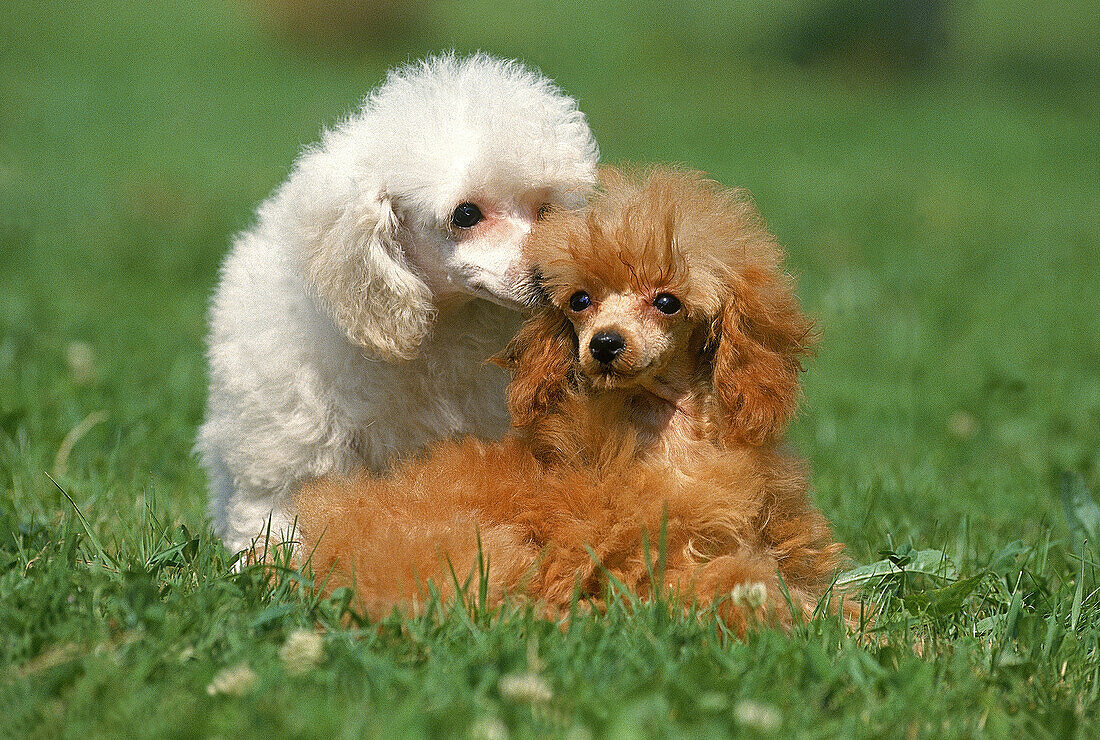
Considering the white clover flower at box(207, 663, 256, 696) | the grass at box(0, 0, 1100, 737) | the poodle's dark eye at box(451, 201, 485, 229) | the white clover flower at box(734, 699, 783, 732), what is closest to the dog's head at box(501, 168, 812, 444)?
the poodle's dark eye at box(451, 201, 485, 229)

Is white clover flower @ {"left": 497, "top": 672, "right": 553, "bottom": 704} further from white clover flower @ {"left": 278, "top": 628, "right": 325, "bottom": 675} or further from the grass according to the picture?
white clover flower @ {"left": 278, "top": 628, "right": 325, "bottom": 675}

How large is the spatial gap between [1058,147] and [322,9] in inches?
508

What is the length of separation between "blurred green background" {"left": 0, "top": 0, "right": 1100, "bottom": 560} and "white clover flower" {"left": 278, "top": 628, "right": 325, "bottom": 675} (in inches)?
48.1

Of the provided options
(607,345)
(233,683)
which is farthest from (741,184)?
(233,683)

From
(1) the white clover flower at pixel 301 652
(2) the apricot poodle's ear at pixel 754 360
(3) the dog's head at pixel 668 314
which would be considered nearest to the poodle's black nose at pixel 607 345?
(3) the dog's head at pixel 668 314

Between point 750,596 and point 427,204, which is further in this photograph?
point 427,204

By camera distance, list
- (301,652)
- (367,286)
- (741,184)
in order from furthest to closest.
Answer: (741,184) → (367,286) → (301,652)

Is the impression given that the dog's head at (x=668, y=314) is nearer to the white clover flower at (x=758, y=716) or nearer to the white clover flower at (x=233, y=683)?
the white clover flower at (x=758, y=716)

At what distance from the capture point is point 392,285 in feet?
10.4

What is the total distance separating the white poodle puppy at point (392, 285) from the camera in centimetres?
319

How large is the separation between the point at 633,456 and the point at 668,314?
1.16 feet

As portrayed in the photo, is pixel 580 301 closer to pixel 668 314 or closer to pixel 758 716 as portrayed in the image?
pixel 668 314

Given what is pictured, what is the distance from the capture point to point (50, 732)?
2033 millimetres

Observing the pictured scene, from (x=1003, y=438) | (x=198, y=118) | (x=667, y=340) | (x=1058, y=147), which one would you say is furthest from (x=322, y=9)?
(x=667, y=340)
